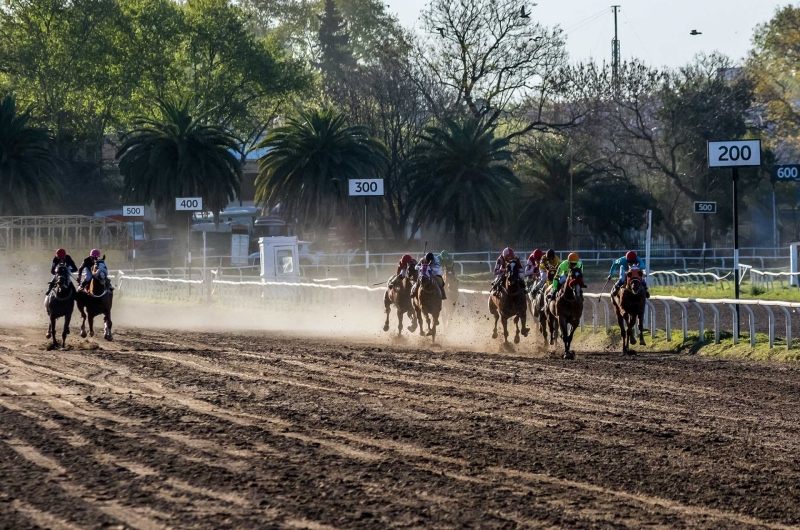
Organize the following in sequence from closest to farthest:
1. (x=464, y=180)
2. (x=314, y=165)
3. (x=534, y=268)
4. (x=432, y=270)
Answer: (x=534, y=268)
(x=432, y=270)
(x=464, y=180)
(x=314, y=165)

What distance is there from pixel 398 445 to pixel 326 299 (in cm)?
2048

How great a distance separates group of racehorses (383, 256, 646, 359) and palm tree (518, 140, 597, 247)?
102 feet

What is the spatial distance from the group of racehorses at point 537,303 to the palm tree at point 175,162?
103ft

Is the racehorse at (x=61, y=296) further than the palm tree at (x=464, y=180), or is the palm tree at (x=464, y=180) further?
the palm tree at (x=464, y=180)

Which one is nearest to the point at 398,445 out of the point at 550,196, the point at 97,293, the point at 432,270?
the point at 432,270

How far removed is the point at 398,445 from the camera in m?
9.84

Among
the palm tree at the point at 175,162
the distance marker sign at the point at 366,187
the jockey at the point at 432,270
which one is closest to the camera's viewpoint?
the jockey at the point at 432,270

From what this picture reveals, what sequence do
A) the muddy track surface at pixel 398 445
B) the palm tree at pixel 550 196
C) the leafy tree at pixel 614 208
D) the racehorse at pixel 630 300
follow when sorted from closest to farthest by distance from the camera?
→ the muddy track surface at pixel 398 445 < the racehorse at pixel 630 300 < the palm tree at pixel 550 196 < the leafy tree at pixel 614 208

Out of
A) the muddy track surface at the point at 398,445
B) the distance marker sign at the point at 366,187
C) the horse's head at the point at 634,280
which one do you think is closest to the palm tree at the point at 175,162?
the distance marker sign at the point at 366,187

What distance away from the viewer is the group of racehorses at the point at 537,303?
720 inches

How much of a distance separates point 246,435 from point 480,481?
2.71 m

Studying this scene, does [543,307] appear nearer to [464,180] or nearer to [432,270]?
[432,270]

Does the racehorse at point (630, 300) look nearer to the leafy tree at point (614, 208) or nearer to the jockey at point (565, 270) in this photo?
the jockey at point (565, 270)

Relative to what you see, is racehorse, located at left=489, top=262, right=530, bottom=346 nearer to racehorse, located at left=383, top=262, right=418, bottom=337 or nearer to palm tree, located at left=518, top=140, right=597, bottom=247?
racehorse, located at left=383, top=262, right=418, bottom=337
